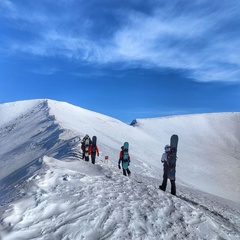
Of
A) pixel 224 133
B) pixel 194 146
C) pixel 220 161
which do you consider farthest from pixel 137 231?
pixel 224 133

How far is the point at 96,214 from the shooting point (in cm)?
754

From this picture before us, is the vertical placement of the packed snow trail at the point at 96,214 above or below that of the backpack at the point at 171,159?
below

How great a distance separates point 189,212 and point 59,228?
14.0ft

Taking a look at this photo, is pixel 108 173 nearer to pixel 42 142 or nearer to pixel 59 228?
pixel 59 228

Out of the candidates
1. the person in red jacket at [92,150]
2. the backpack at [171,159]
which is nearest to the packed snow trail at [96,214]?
the backpack at [171,159]

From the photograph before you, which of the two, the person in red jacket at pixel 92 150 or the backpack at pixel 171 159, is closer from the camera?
the backpack at pixel 171 159

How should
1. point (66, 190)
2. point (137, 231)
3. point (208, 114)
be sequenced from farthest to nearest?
point (208, 114) → point (66, 190) → point (137, 231)

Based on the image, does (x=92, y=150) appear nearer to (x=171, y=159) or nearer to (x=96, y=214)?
(x=171, y=159)

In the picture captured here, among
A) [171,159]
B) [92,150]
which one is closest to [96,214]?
[171,159]

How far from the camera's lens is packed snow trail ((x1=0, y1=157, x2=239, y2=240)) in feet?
21.8

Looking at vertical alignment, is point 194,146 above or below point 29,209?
above

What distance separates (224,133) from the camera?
7681 centimetres

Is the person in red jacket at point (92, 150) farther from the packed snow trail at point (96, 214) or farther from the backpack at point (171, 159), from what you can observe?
the packed snow trail at point (96, 214)

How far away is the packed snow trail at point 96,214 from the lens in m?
6.63
